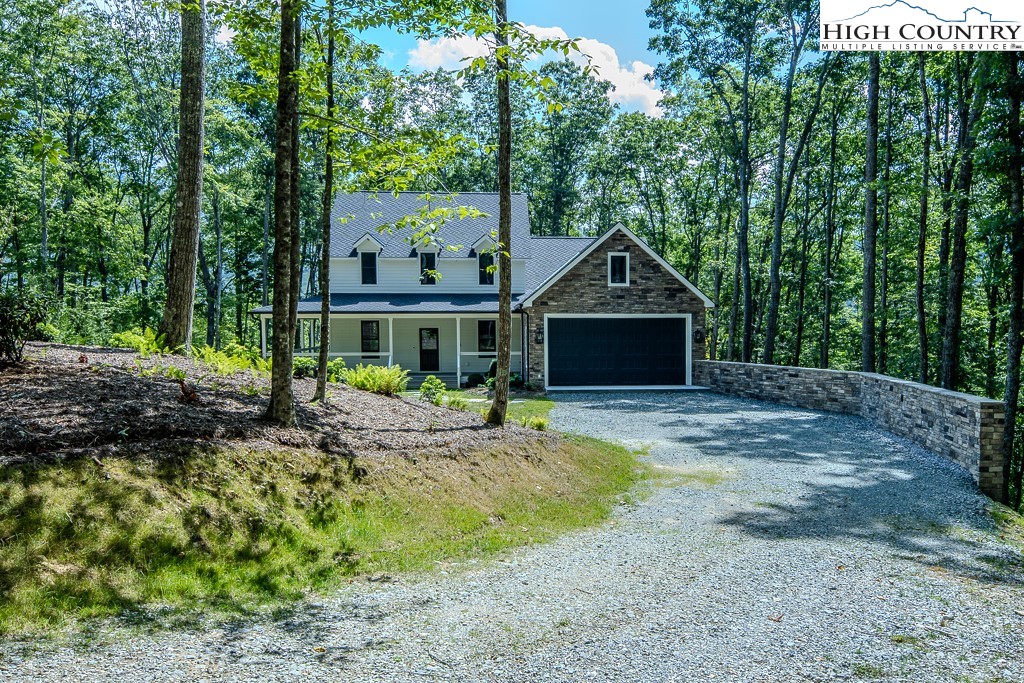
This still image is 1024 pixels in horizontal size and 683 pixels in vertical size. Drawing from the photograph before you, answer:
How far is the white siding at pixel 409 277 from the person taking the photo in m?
24.8

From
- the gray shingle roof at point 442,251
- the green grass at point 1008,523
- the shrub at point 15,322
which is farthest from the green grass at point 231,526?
the gray shingle roof at point 442,251

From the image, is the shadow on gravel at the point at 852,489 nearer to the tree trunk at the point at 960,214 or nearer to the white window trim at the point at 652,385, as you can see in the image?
the tree trunk at the point at 960,214

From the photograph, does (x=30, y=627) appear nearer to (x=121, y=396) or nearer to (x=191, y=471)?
(x=191, y=471)

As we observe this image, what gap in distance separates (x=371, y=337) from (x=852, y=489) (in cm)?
1887

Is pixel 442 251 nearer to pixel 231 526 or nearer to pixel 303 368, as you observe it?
pixel 303 368

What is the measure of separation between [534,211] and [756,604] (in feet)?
117

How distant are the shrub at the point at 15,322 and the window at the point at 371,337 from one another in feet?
54.8

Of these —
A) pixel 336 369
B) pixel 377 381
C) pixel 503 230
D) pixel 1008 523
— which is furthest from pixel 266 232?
pixel 1008 523

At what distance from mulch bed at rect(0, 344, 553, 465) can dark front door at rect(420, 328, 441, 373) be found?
14375 mm

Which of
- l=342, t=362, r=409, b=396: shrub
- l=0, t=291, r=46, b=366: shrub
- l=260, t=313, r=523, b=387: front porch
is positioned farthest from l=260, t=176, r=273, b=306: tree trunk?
l=0, t=291, r=46, b=366: shrub

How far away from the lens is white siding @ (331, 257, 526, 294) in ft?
81.4

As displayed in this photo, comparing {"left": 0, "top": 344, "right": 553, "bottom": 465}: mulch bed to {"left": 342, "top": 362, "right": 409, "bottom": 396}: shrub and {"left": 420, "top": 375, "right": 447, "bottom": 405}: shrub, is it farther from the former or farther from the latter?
{"left": 420, "top": 375, "right": 447, "bottom": 405}: shrub

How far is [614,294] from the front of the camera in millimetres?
21859

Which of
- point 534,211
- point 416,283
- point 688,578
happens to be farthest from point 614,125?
point 688,578
